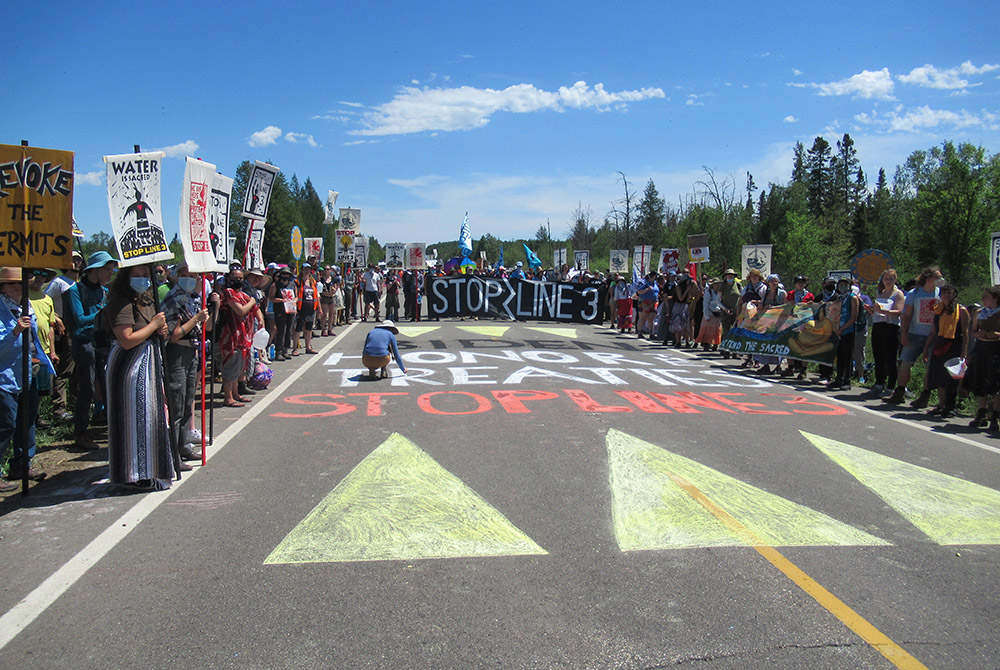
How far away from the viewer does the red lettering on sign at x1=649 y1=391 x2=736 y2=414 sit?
28.9 feet

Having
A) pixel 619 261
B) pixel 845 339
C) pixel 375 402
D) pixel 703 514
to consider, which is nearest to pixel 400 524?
pixel 703 514

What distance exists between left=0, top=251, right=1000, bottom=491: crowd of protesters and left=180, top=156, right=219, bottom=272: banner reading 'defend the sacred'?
0.71 feet

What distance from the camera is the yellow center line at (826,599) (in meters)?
3.10

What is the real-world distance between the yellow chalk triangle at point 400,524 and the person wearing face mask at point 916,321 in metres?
7.50

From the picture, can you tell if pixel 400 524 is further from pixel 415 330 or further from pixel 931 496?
pixel 415 330

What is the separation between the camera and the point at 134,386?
521 centimetres

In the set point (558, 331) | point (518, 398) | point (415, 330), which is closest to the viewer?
point (518, 398)

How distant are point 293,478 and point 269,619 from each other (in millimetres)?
2432

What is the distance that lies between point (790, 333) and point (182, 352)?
10519 millimetres

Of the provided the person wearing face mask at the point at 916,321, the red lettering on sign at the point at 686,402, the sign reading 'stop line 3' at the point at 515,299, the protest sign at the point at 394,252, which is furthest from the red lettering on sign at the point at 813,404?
the protest sign at the point at 394,252

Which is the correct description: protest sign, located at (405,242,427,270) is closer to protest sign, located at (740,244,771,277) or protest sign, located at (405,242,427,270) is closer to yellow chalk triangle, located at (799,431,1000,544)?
protest sign, located at (740,244,771,277)

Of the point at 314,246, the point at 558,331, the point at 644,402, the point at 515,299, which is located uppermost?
the point at 314,246

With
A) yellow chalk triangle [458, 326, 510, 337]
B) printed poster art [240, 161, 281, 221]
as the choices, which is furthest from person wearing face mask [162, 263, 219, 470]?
yellow chalk triangle [458, 326, 510, 337]

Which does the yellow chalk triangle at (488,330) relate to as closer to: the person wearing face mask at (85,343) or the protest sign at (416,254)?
the protest sign at (416,254)
